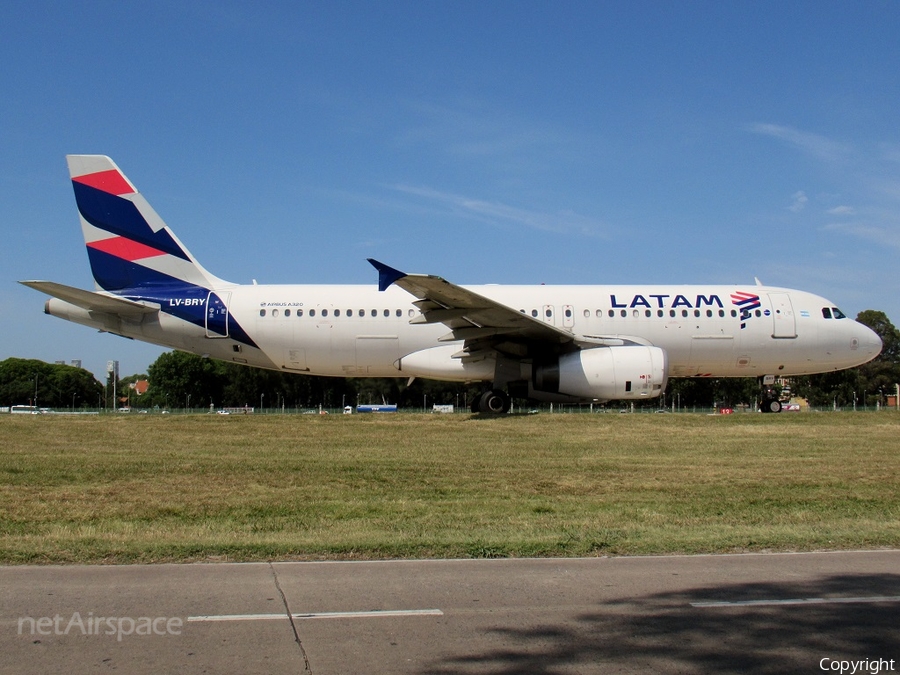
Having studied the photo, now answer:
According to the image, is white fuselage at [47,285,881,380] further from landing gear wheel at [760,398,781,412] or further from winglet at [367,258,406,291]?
winglet at [367,258,406,291]

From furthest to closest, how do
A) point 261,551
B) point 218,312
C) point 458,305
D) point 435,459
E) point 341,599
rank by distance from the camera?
point 218,312
point 458,305
point 435,459
point 261,551
point 341,599

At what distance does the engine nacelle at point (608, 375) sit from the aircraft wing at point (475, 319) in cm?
79

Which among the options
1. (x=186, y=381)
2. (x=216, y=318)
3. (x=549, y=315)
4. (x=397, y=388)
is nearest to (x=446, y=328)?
(x=549, y=315)

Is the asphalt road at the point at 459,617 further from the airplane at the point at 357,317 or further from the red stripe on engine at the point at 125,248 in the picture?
the red stripe on engine at the point at 125,248

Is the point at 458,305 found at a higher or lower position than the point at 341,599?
higher

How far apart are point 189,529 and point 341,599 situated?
3.23 metres

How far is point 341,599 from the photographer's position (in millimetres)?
6027

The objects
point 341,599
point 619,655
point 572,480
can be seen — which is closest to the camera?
point 619,655

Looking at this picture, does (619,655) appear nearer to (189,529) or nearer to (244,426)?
(189,529)

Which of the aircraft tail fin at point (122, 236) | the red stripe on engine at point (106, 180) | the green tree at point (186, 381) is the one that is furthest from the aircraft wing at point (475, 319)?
the green tree at point (186, 381)

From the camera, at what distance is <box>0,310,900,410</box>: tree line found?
6144 centimetres

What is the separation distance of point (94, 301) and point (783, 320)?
733 inches

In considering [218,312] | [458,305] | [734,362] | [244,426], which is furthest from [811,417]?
[218,312]

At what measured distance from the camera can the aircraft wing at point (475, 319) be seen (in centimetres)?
1872
